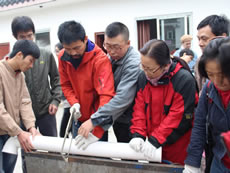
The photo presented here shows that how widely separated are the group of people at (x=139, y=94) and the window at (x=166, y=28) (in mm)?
3621

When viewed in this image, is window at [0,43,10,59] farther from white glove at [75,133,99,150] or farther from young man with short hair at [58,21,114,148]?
white glove at [75,133,99,150]

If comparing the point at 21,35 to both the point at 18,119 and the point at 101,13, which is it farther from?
the point at 101,13

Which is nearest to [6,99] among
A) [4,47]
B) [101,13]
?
[101,13]

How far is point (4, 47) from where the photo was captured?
338 inches

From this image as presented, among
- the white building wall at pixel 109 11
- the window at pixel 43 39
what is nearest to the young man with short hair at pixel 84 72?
the white building wall at pixel 109 11

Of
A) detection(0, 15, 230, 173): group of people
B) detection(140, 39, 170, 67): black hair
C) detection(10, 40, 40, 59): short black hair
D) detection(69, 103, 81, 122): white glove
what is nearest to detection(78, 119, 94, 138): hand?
detection(0, 15, 230, 173): group of people

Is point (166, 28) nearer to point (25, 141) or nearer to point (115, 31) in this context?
point (115, 31)

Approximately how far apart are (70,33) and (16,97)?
716 mm

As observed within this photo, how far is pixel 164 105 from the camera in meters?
1.53

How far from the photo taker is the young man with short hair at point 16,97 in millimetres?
1779

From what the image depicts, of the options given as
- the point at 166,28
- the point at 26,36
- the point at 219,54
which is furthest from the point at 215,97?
the point at 166,28

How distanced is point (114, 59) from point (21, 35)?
102 cm

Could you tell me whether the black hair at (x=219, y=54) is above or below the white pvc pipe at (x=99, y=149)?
above

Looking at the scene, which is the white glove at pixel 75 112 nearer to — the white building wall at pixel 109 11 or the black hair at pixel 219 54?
the black hair at pixel 219 54
